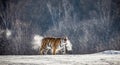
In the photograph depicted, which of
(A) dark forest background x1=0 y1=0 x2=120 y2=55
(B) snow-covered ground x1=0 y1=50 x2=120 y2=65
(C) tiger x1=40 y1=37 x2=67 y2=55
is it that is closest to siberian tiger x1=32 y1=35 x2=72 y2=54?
(C) tiger x1=40 y1=37 x2=67 y2=55

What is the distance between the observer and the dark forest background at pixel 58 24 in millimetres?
5195

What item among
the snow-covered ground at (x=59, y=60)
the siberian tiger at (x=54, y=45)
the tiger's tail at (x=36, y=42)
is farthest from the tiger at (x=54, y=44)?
the snow-covered ground at (x=59, y=60)

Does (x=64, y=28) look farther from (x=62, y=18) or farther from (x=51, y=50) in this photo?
(x=51, y=50)

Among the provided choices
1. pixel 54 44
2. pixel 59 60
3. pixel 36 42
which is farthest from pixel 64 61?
pixel 36 42

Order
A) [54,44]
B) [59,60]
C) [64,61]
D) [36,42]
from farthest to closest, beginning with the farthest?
[36,42] → [54,44] → [59,60] → [64,61]

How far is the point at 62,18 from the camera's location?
5238 mm

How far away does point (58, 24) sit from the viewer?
523 cm

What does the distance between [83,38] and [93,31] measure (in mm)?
266

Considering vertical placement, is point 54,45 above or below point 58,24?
below

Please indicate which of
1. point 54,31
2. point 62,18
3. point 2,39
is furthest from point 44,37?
point 2,39

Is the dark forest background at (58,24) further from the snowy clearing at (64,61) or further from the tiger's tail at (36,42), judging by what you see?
the snowy clearing at (64,61)

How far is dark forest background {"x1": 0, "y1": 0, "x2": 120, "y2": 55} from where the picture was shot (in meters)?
5.20

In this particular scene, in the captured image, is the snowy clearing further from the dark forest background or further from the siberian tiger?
the dark forest background

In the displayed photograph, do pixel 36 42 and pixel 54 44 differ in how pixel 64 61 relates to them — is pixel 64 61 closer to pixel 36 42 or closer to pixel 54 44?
pixel 54 44
